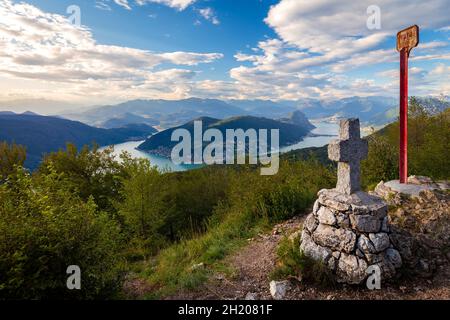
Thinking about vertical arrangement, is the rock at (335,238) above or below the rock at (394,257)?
above

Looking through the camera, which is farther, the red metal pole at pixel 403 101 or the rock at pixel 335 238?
the red metal pole at pixel 403 101

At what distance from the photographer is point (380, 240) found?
5.22 metres

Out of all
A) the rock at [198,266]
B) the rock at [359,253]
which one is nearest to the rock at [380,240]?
the rock at [359,253]

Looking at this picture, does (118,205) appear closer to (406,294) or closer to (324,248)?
(324,248)

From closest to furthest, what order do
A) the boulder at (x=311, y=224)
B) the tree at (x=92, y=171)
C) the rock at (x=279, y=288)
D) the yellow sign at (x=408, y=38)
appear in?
the rock at (x=279, y=288) < the boulder at (x=311, y=224) < the yellow sign at (x=408, y=38) < the tree at (x=92, y=171)

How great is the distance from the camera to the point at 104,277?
4.99 m

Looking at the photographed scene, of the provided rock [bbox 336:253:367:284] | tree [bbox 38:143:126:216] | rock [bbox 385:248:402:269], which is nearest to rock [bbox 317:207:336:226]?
rock [bbox 336:253:367:284]

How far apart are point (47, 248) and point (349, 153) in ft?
19.5

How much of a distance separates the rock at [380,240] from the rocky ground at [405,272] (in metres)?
0.56

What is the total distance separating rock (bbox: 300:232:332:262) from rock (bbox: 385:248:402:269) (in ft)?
3.54

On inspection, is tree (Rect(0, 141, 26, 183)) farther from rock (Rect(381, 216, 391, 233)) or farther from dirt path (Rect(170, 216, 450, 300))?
rock (Rect(381, 216, 391, 233))

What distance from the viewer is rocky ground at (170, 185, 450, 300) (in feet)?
16.2

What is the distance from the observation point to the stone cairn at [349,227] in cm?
515

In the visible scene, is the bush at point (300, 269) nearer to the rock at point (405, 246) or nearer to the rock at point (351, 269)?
the rock at point (351, 269)
